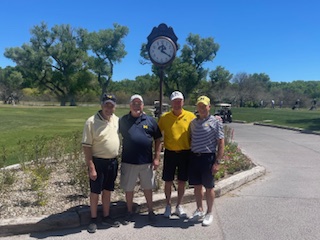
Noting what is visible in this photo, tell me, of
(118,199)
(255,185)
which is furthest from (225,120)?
(118,199)

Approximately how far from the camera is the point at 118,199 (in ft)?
16.9

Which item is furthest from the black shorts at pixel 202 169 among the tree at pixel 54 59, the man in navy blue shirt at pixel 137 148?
the tree at pixel 54 59

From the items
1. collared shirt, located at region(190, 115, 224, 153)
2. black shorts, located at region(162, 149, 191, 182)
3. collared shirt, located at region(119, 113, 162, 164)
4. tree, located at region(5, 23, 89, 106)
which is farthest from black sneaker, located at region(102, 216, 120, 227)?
tree, located at region(5, 23, 89, 106)

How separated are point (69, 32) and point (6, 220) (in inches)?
2638

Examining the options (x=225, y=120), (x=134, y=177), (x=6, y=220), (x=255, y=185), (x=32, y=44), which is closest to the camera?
(x=6, y=220)

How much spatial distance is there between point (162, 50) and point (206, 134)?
10.7 ft

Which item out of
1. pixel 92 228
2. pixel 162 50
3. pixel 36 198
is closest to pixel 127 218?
pixel 92 228

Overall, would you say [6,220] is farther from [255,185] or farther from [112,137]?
[255,185]

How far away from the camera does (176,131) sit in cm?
463

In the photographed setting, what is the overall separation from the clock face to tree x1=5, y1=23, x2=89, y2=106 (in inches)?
2399

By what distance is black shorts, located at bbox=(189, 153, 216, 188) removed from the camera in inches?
179

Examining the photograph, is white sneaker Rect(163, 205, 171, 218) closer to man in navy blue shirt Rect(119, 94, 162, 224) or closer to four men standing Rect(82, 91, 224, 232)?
four men standing Rect(82, 91, 224, 232)

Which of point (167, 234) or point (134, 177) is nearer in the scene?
point (167, 234)

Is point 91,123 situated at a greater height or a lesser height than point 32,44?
lesser
